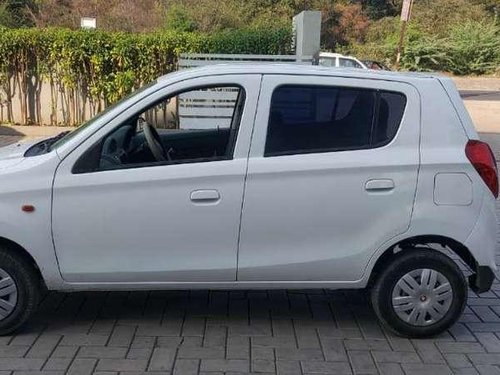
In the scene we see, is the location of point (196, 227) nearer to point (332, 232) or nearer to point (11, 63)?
point (332, 232)

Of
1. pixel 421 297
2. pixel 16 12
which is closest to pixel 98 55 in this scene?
pixel 421 297

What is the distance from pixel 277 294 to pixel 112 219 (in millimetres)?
1654

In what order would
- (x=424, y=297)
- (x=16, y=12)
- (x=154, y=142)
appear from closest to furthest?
(x=424, y=297) < (x=154, y=142) < (x=16, y=12)

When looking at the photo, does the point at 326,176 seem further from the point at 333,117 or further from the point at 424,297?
the point at 424,297

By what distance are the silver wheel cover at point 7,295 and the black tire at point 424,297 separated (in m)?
2.28

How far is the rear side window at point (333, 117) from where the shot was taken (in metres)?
4.30

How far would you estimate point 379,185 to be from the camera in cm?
421

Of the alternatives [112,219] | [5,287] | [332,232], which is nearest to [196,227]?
[112,219]

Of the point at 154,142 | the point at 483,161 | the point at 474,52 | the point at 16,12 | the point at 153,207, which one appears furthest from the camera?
the point at 474,52

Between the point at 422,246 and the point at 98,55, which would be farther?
the point at 98,55

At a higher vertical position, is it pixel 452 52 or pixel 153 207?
pixel 153 207

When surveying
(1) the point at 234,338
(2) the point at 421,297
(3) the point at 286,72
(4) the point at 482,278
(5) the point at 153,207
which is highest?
(3) the point at 286,72

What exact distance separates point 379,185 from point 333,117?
525 mm

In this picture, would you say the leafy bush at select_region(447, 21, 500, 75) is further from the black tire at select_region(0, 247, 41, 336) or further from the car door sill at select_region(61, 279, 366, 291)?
the black tire at select_region(0, 247, 41, 336)
